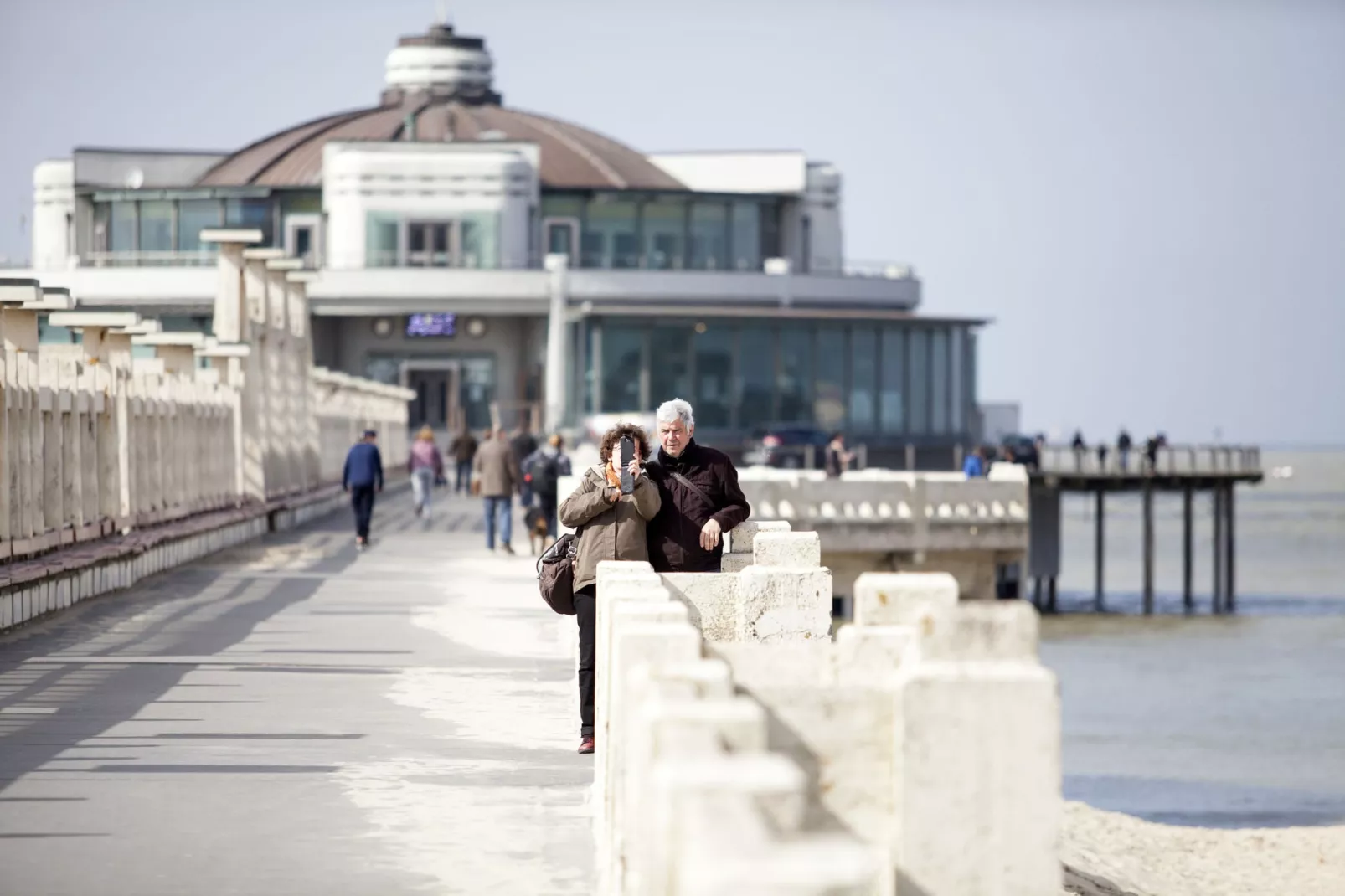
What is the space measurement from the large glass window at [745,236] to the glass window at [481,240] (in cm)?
993

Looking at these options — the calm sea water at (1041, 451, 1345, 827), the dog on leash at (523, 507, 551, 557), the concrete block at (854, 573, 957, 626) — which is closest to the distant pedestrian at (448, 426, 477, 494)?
the calm sea water at (1041, 451, 1345, 827)

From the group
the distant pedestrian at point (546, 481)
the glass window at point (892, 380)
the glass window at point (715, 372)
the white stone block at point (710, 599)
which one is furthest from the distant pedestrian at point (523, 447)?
the glass window at point (892, 380)

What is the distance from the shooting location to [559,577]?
465 inches

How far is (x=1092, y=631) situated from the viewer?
5719cm

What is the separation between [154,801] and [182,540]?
15.3 metres

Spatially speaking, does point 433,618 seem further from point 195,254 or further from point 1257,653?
point 195,254

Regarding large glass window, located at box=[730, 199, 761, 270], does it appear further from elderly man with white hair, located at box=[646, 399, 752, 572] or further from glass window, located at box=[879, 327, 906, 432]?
elderly man with white hair, located at box=[646, 399, 752, 572]

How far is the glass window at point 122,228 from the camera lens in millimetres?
88062

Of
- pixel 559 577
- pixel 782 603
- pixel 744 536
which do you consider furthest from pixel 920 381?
pixel 782 603

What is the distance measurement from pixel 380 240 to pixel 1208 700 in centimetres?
4835

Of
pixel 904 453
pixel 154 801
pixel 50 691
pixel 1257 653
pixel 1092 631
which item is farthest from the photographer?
pixel 904 453

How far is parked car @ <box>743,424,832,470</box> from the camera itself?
68.1 m

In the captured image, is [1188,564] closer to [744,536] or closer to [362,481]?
[362,481]

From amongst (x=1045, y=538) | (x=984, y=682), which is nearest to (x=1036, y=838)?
(x=984, y=682)
